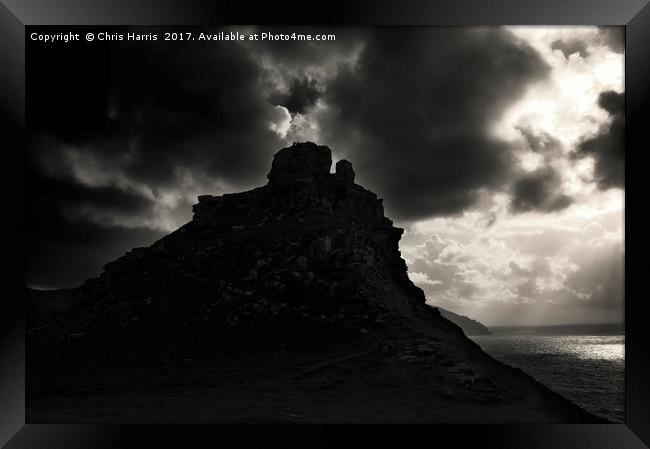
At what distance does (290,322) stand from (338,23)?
2459 cm

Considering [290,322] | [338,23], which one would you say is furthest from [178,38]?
[290,322]

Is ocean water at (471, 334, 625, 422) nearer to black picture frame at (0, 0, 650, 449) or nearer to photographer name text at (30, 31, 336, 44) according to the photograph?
black picture frame at (0, 0, 650, 449)

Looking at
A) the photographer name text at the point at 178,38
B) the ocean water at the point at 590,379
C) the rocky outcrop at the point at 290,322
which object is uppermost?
the photographer name text at the point at 178,38

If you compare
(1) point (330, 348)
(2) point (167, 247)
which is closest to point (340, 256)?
(1) point (330, 348)

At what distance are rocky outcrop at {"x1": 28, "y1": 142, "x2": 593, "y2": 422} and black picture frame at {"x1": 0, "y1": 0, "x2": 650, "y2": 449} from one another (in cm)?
375

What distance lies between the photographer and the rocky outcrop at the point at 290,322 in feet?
64.8

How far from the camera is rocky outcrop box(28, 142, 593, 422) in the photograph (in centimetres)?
1975

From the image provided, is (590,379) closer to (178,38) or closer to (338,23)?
(338,23)

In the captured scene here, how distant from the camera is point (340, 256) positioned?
124 feet

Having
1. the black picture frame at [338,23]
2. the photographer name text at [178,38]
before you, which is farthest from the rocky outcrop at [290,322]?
the photographer name text at [178,38]

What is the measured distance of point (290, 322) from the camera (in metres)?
32.1

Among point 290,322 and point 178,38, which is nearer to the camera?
point 178,38

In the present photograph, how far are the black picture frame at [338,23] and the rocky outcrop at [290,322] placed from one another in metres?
3.75

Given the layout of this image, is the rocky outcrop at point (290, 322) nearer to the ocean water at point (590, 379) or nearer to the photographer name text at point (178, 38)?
the ocean water at point (590, 379)
